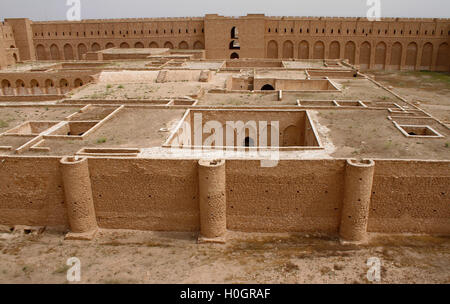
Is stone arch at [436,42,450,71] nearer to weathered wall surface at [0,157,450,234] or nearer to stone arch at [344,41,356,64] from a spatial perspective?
stone arch at [344,41,356,64]

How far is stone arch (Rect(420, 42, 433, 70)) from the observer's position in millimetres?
40000

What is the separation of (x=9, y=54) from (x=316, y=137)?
3355 cm

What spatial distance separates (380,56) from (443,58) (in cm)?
628

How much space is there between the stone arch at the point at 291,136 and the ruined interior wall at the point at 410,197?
229 inches

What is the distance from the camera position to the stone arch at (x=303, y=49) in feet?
134

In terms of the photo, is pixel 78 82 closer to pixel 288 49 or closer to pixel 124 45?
pixel 124 45

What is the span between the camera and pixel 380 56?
135ft

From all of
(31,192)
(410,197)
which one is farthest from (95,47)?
(410,197)

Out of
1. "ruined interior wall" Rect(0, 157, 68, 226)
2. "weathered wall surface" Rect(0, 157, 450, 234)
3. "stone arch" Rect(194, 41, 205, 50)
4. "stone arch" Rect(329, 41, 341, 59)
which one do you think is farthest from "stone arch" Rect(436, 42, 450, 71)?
"ruined interior wall" Rect(0, 157, 68, 226)

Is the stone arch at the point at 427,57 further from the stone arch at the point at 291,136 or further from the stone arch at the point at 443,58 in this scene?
the stone arch at the point at 291,136

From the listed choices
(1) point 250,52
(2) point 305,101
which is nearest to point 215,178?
(2) point 305,101

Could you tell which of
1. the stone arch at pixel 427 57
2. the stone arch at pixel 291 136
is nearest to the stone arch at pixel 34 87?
the stone arch at pixel 291 136

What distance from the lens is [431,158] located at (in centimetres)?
1243

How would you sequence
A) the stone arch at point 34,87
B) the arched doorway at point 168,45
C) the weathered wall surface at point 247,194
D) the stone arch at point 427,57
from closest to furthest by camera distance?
the weathered wall surface at point 247,194
the stone arch at point 34,87
the stone arch at point 427,57
the arched doorway at point 168,45
